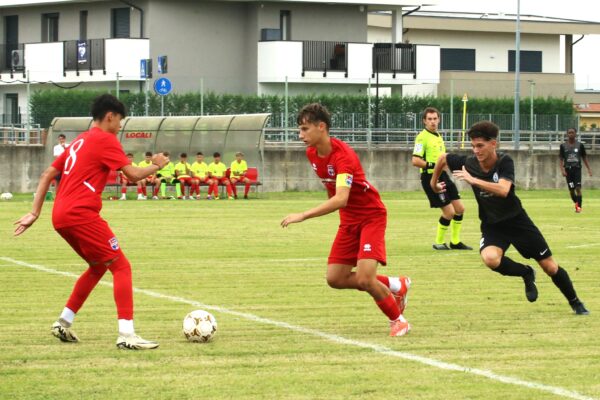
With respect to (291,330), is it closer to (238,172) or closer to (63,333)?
(63,333)

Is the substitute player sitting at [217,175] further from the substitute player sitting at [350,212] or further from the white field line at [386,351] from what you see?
the substitute player sitting at [350,212]

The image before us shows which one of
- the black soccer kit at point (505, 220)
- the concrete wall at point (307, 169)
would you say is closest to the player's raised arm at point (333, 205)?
the black soccer kit at point (505, 220)

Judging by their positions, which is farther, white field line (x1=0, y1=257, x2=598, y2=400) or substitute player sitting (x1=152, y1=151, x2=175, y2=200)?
substitute player sitting (x1=152, y1=151, x2=175, y2=200)

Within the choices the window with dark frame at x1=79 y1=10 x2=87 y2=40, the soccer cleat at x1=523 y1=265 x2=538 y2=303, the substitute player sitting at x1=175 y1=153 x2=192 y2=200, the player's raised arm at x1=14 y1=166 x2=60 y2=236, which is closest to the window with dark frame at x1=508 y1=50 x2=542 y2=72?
the window with dark frame at x1=79 y1=10 x2=87 y2=40

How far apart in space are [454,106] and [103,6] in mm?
15385

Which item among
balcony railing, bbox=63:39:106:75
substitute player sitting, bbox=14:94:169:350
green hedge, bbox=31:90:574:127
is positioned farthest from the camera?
balcony railing, bbox=63:39:106:75

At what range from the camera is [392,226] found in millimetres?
24422

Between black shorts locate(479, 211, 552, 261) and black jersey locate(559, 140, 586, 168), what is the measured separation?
756 inches

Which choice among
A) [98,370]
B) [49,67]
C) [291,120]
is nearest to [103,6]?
[49,67]

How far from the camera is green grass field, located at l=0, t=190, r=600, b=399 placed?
8109mm

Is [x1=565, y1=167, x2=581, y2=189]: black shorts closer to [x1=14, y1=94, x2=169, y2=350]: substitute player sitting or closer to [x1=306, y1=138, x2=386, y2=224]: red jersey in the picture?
[x1=306, y1=138, x2=386, y2=224]: red jersey

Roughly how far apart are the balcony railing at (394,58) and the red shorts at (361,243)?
42693 millimetres

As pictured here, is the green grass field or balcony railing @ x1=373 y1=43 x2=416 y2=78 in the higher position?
balcony railing @ x1=373 y1=43 x2=416 y2=78

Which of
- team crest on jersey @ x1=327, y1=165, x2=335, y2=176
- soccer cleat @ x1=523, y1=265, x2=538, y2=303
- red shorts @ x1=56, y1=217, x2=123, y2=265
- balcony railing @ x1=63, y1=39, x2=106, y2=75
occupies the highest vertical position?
balcony railing @ x1=63, y1=39, x2=106, y2=75
